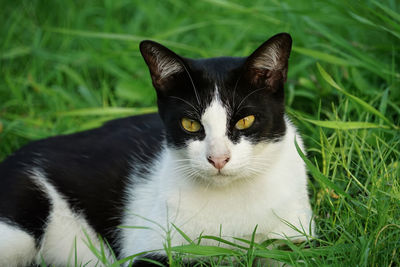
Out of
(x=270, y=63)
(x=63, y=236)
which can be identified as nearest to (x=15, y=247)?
(x=63, y=236)

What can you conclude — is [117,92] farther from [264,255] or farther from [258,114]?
[264,255]

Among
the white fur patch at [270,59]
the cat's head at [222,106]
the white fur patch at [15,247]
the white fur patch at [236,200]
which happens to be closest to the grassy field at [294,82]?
the white fur patch at [236,200]

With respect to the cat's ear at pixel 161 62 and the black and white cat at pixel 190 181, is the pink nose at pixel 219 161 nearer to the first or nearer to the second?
the black and white cat at pixel 190 181

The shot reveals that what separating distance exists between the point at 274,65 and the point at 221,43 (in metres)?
1.84

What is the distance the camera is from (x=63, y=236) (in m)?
2.16

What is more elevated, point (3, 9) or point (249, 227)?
point (3, 9)

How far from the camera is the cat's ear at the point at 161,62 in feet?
5.70

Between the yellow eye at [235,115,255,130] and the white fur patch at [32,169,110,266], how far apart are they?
87 centimetres

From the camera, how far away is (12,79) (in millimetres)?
3361

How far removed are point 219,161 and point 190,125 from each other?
209mm

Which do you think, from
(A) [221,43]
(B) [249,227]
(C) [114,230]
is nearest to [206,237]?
(B) [249,227]

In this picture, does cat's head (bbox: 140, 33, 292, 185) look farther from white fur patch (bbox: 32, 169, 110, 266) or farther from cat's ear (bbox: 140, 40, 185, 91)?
white fur patch (bbox: 32, 169, 110, 266)

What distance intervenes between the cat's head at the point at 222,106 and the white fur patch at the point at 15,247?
75 centimetres

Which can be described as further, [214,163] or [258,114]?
[258,114]
